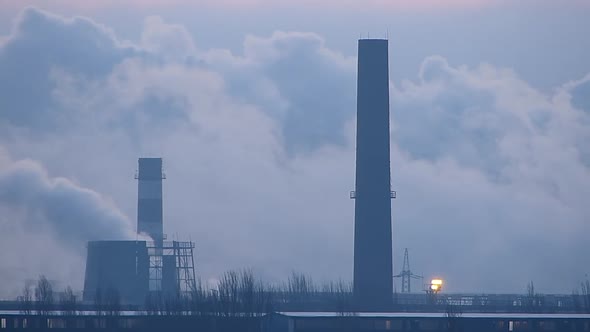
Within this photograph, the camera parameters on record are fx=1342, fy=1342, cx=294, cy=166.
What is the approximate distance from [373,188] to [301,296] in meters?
8.88

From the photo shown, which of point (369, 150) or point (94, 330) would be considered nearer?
point (94, 330)

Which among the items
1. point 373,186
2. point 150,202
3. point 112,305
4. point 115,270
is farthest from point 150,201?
point 112,305

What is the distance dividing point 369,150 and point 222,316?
33.9 ft

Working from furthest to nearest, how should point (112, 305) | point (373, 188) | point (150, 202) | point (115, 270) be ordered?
point (150, 202) < point (115, 270) < point (373, 188) < point (112, 305)

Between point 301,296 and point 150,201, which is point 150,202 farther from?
point 301,296

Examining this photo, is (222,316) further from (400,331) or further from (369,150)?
(369,150)

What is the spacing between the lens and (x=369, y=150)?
42.8 meters

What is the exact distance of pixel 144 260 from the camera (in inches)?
1940

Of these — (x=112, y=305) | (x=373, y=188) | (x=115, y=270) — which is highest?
(x=373, y=188)

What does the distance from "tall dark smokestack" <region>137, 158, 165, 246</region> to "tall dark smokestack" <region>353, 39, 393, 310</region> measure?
1175 cm

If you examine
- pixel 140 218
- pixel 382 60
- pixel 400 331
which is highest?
pixel 382 60

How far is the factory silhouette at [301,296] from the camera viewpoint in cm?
3194

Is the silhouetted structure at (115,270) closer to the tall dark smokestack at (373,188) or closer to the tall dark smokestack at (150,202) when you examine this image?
the tall dark smokestack at (150,202)

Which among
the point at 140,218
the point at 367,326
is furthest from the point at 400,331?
the point at 140,218
